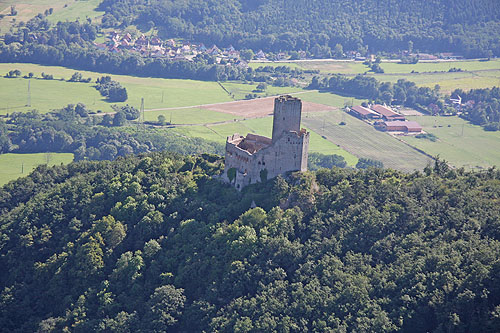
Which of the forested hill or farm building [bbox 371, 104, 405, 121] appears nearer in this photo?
the forested hill

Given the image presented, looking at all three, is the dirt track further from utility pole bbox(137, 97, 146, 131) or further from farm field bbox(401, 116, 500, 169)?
farm field bbox(401, 116, 500, 169)

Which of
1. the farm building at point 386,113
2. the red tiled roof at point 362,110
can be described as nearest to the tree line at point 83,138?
the red tiled roof at point 362,110

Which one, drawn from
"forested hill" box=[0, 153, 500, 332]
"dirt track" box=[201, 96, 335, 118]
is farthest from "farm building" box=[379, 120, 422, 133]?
"forested hill" box=[0, 153, 500, 332]

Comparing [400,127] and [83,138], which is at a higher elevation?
[400,127]

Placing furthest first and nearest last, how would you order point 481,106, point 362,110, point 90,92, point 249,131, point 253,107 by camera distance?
point 90,92 → point 481,106 → point 362,110 → point 253,107 → point 249,131

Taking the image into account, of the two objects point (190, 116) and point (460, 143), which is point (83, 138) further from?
point (460, 143)

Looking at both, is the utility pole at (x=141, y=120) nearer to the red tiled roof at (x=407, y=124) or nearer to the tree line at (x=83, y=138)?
the tree line at (x=83, y=138)

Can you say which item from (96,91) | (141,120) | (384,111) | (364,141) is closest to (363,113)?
(384,111)
